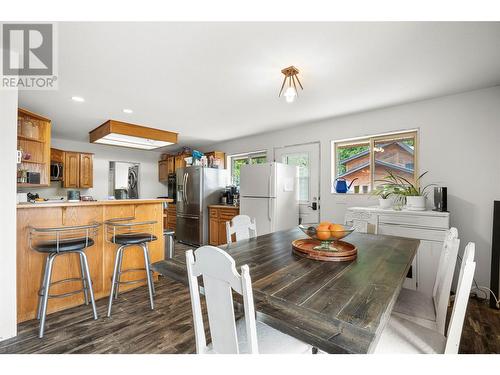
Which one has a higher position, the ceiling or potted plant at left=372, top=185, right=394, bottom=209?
the ceiling

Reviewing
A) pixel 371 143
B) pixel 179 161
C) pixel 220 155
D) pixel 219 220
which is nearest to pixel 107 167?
pixel 179 161

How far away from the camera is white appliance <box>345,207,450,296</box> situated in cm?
244

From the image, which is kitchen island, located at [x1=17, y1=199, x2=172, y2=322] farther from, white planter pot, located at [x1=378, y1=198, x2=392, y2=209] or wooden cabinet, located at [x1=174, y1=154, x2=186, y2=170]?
wooden cabinet, located at [x1=174, y1=154, x2=186, y2=170]

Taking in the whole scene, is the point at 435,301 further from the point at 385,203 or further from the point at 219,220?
the point at 219,220

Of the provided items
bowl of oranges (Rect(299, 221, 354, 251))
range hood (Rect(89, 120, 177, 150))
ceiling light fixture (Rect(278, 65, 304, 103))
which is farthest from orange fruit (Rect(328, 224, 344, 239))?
range hood (Rect(89, 120, 177, 150))

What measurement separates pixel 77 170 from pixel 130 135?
208 centimetres

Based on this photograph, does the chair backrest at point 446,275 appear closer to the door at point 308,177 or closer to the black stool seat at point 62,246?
the door at point 308,177

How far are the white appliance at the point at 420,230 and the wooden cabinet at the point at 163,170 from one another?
5039 millimetres

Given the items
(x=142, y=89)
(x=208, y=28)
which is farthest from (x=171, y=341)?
(x=142, y=89)

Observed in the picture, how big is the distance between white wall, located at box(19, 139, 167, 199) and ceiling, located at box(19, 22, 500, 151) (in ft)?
7.30

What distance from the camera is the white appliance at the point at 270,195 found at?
3680 millimetres

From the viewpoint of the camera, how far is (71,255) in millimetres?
2242

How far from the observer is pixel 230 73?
2.23m
